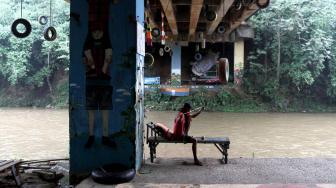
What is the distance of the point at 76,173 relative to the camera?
6.59 m

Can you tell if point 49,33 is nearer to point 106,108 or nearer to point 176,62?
point 106,108

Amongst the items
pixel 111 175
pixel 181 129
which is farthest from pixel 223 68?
pixel 111 175

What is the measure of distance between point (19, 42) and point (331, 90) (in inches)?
829

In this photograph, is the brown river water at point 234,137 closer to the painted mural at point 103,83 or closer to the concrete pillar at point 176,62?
the painted mural at point 103,83

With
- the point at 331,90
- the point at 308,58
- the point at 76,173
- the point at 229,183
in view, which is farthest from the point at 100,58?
the point at 331,90

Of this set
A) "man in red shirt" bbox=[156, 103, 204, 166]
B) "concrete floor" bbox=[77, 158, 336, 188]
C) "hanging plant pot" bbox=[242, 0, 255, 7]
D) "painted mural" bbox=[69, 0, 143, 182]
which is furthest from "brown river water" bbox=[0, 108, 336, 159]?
"hanging plant pot" bbox=[242, 0, 255, 7]

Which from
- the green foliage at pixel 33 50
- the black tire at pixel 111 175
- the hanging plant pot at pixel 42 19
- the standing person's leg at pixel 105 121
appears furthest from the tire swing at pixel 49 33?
the green foliage at pixel 33 50

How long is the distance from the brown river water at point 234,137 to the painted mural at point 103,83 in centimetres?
352

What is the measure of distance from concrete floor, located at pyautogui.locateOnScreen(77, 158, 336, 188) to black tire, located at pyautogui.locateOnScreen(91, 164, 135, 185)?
0.10m

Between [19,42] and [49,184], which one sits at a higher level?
[19,42]

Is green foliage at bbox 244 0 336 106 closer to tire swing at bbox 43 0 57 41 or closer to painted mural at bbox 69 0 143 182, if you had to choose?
tire swing at bbox 43 0 57 41

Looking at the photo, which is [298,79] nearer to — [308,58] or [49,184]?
[308,58]

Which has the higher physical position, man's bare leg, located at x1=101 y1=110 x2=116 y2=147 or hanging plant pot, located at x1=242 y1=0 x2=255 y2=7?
hanging plant pot, located at x1=242 y1=0 x2=255 y2=7

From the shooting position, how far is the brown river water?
11.1 meters
